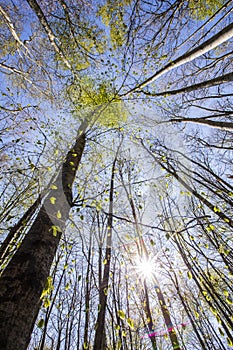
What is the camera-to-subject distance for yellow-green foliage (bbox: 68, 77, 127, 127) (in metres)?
5.51

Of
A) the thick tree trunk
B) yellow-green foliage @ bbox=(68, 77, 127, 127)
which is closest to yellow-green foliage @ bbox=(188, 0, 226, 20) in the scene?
yellow-green foliage @ bbox=(68, 77, 127, 127)

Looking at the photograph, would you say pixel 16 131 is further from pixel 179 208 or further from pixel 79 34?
pixel 179 208

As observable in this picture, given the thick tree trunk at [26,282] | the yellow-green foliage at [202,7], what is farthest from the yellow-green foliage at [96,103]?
the thick tree trunk at [26,282]

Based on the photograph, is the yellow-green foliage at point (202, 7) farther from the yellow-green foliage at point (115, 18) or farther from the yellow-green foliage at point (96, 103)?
the yellow-green foliage at point (96, 103)

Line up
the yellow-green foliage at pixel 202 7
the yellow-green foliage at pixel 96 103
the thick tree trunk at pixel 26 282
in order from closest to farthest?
the thick tree trunk at pixel 26 282 < the yellow-green foliage at pixel 202 7 < the yellow-green foliage at pixel 96 103

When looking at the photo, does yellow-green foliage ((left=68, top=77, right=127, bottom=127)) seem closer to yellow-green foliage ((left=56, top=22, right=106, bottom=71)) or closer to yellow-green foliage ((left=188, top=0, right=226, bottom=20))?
yellow-green foliage ((left=56, top=22, right=106, bottom=71))

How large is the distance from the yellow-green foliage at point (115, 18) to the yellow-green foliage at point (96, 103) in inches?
58.7

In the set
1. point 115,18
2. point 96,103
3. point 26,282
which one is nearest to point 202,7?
point 115,18

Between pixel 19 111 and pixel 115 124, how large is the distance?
3615 millimetres

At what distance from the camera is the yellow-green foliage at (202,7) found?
329 centimetres

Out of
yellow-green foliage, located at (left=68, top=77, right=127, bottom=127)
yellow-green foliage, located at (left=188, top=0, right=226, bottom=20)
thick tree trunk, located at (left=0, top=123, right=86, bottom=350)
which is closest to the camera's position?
thick tree trunk, located at (left=0, top=123, right=86, bottom=350)

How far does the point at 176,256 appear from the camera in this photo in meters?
5.26

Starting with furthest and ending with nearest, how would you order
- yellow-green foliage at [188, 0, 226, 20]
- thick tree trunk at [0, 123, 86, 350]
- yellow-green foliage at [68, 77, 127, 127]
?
yellow-green foliage at [68, 77, 127, 127], yellow-green foliage at [188, 0, 226, 20], thick tree trunk at [0, 123, 86, 350]

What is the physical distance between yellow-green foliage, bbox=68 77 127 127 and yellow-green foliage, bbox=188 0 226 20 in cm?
269
